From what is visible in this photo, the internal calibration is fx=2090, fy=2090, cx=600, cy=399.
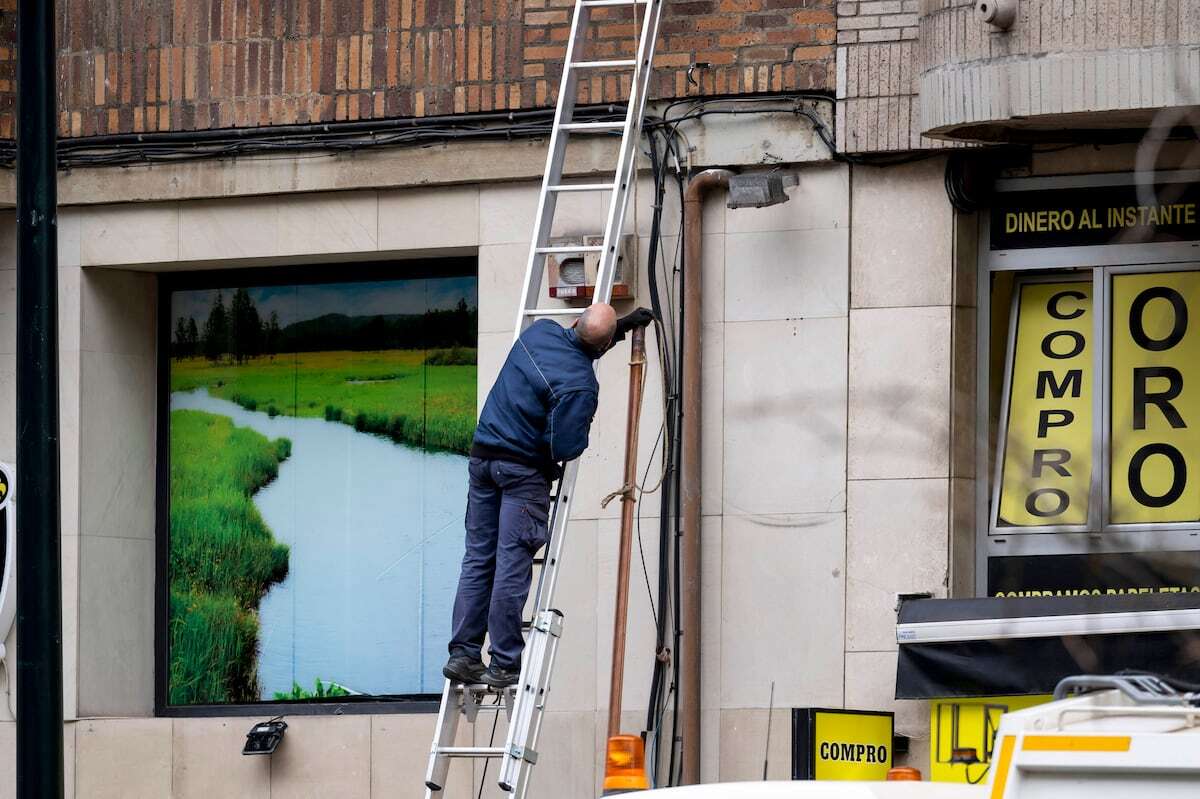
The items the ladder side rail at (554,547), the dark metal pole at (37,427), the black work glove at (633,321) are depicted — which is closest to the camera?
the dark metal pole at (37,427)

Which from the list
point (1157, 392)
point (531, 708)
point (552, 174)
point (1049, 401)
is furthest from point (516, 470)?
point (1157, 392)

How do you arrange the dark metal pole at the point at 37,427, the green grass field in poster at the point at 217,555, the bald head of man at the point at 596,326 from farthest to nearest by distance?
the green grass field in poster at the point at 217,555
the bald head of man at the point at 596,326
the dark metal pole at the point at 37,427

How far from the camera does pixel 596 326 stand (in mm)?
8727

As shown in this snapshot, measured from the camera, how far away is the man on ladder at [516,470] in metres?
8.62

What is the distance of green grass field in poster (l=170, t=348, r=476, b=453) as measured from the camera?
36.6 feet

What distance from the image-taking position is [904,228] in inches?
396

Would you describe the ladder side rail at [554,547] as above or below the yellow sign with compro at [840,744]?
above

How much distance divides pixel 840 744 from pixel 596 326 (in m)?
2.10

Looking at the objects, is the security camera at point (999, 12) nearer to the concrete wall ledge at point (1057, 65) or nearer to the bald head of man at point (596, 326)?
the concrete wall ledge at point (1057, 65)

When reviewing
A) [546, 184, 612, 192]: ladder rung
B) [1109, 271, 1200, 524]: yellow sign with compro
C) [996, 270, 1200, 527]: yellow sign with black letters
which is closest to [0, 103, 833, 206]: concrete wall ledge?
[546, 184, 612, 192]: ladder rung

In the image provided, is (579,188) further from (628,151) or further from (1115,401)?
(1115,401)

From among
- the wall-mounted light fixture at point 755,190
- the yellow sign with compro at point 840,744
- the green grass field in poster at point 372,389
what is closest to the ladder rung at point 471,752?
the yellow sign with compro at point 840,744

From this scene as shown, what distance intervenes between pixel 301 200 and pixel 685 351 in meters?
2.26

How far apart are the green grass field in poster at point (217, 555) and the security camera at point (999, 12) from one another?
14.8ft
